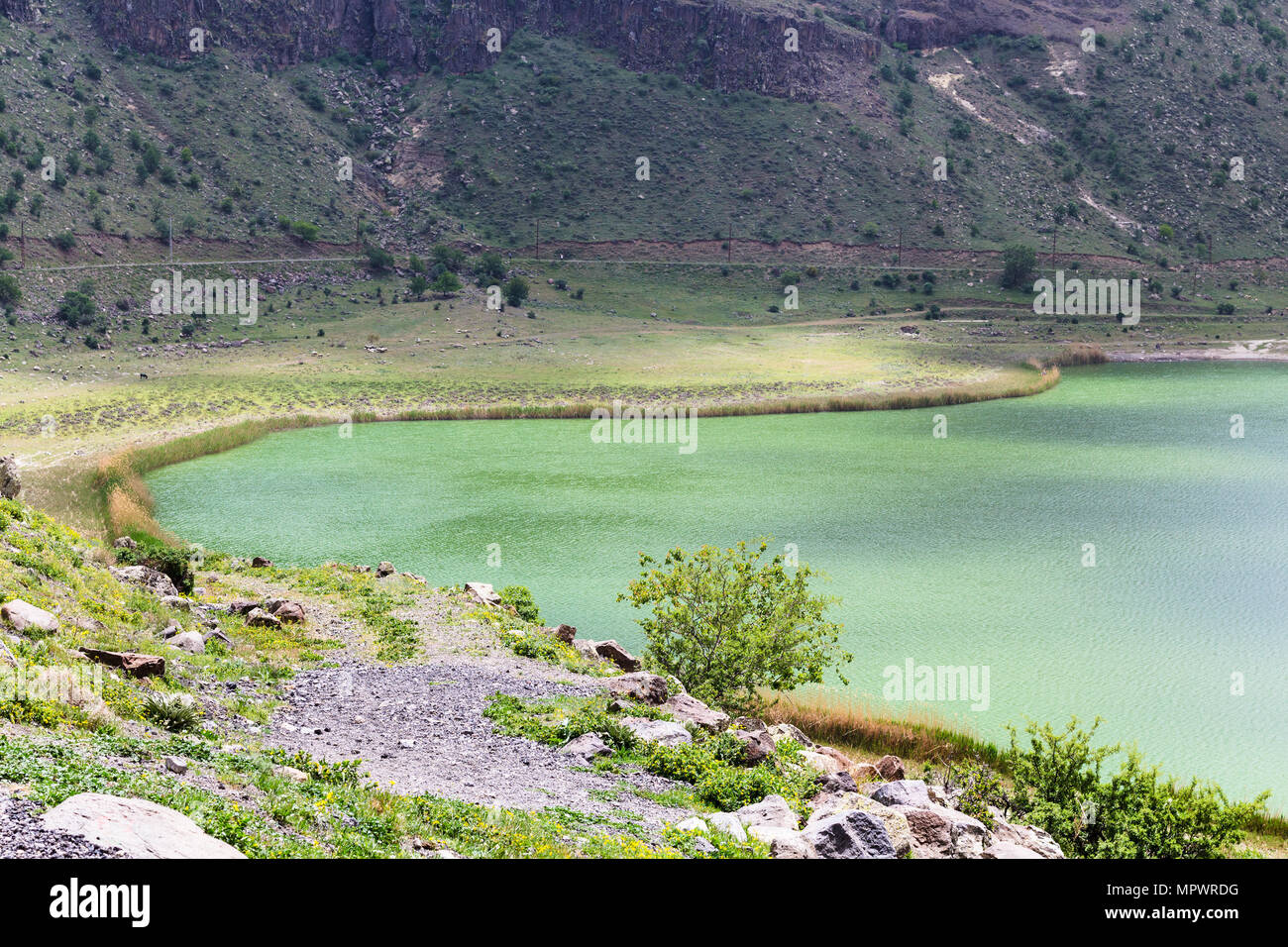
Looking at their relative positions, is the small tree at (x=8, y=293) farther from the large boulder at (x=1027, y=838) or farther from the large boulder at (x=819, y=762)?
the large boulder at (x=1027, y=838)

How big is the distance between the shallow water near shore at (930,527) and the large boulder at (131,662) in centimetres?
1048

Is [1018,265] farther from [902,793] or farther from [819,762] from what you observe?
[902,793]

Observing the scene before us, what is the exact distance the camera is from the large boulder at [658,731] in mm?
13812

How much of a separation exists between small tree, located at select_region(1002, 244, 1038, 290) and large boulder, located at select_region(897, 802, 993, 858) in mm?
93629

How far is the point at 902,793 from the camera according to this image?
11875 mm

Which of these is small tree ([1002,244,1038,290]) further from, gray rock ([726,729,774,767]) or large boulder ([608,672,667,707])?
gray rock ([726,729,774,767])

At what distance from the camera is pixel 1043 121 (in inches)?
5000

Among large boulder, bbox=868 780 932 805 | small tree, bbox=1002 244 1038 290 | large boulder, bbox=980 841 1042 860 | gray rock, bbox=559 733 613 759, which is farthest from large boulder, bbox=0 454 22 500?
small tree, bbox=1002 244 1038 290

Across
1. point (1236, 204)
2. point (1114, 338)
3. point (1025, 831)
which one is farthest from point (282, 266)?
point (1236, 204)

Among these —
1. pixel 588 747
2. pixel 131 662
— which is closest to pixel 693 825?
pixel 588 747
